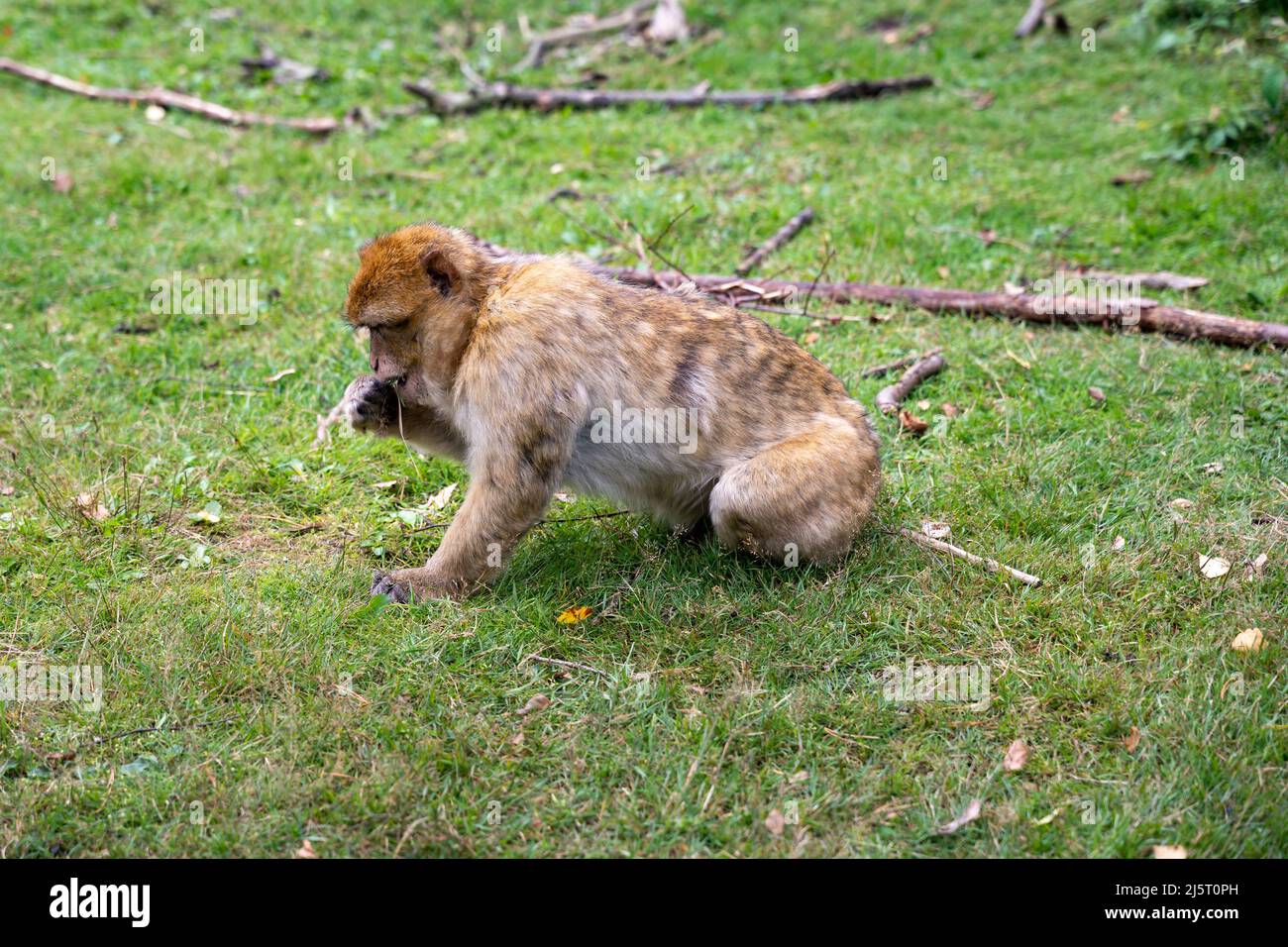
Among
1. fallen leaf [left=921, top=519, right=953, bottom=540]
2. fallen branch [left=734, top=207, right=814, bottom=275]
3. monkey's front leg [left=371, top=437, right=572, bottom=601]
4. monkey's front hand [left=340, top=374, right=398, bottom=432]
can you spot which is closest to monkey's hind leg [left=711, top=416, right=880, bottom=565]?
fallen leaf [left=921, top=519, right=953, bottom=540]

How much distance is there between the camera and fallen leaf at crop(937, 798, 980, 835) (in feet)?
11.9

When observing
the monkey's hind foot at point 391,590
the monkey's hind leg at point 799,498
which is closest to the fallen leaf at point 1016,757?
the monkey's hind leg at point 799,498

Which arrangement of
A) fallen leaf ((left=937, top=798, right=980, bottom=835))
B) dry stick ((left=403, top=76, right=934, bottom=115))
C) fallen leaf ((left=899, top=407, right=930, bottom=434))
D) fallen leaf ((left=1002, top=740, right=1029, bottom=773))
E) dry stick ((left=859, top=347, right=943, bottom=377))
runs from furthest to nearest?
dry stick ((left=403, top=76, right=934, bottom=115)) → dry stick ((left=859, top=347, right=943, bottom=377)) → fallen leaf ((left=899, top=407, right=930, bottom=434)) → fallen leaf ((left=1002, top=740, right=1029, bottom=773)) → fallen leaf ((left=937, top=798, right=980, bottom=835))

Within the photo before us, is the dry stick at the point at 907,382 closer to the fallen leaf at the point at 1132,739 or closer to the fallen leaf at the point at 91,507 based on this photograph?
the fallen leaf at the point at 1132,739

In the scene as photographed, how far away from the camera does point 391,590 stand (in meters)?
4.70

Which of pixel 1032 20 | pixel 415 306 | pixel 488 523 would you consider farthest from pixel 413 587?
pixel 1032 20

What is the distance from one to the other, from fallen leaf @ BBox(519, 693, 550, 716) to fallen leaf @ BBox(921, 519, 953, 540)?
1927mm

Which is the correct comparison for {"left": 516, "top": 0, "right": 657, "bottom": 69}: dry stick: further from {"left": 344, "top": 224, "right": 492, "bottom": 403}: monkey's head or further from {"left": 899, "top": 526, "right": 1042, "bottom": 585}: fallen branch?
{"left": 899, "top": 526, "right": 1042, "bottom": 585}: fallen branch

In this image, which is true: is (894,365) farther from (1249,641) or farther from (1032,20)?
(1032,20)

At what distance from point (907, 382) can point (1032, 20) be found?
8013 millimetres

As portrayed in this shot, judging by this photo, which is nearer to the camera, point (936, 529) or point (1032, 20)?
point (936, 529)

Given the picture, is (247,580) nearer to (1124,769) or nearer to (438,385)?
(438,385)

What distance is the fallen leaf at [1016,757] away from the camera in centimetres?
387

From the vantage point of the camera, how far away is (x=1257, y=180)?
27.9ft
